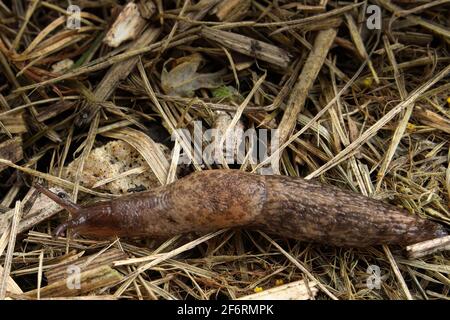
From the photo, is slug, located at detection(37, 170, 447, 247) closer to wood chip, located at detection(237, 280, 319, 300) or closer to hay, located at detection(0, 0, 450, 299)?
hay, located at detection(0, 0, 450, 299)

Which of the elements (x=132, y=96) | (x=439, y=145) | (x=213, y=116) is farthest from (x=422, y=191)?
(x=132, y=96)

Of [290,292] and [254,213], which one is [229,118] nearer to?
[254,213]

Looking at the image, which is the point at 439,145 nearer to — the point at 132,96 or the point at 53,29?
the point at 132,96

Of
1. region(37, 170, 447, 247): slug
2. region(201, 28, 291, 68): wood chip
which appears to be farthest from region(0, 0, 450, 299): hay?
region(37, 170, 447, 247): slug

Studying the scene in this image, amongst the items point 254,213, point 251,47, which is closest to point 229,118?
point 251,47

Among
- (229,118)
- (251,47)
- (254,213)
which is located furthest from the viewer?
(251,47)
